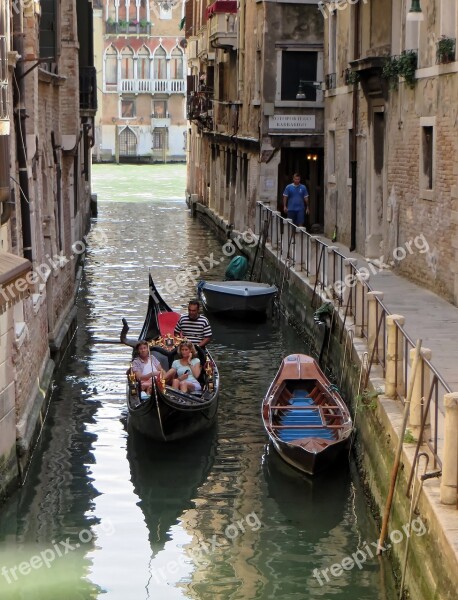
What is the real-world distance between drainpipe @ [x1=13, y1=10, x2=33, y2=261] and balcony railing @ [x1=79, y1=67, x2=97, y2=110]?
33.7 ft

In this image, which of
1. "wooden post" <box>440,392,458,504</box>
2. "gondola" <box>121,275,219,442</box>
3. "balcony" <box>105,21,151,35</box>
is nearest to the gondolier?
"gondola" <box>121,275,219,442</box>

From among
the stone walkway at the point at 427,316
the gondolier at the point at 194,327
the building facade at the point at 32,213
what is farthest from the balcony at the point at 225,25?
the gondolier at the point at 194,327

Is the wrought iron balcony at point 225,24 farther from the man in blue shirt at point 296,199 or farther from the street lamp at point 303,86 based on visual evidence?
the man in blue shirt at point 296,199

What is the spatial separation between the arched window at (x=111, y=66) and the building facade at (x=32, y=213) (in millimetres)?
50205

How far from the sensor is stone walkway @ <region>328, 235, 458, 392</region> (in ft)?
36.7

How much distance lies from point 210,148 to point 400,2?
64.4 ft

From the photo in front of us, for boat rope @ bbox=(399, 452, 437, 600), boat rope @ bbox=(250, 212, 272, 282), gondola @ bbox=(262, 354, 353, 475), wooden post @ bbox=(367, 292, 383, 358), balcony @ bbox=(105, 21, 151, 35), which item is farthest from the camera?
balcony @ bbox=(105, 21, 151, 35)

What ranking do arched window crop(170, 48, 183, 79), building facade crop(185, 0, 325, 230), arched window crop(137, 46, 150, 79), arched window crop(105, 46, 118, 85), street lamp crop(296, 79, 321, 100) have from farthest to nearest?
arched window crop(170, 48, 183, 79), arched window crop(137, 46, 150, 79), arched window crop(105, 46, 118, 85), building facade crop(185, 0, 325, 230), street lamp crop(296, 79, 321, 100)

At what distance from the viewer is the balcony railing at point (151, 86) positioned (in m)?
69.4

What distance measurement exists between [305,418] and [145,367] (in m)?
1.89

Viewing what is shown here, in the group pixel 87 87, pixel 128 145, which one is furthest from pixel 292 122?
pixel 128 145

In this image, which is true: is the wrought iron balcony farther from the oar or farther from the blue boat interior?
the blue boat interior

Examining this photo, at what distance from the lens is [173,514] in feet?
33.8

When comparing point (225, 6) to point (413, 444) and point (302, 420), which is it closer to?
point (302, 420)
